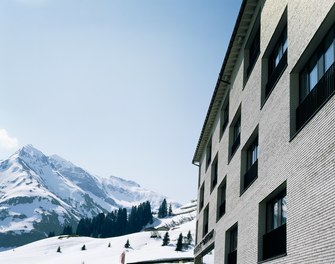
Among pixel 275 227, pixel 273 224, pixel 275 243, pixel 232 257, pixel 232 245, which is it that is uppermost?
pixel 232 245

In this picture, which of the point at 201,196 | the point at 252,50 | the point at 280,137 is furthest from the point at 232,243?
the point at 201,196

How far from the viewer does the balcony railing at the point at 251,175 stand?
695 inches

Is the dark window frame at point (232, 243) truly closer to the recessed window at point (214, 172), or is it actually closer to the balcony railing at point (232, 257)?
the balcony railing at point (232, 257)

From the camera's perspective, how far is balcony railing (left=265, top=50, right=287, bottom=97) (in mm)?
15059

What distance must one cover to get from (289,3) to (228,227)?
39.4 ft

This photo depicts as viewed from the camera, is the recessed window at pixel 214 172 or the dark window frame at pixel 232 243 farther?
the recessed window at pixel 214 172

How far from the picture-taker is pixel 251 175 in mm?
18375

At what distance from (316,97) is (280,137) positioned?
2.56 meters

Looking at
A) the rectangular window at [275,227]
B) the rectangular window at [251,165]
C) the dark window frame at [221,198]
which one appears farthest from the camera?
the dark window frame at [221,198]

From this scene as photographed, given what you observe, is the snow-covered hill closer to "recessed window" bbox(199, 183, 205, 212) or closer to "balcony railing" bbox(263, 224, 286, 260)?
"recessed window" bbox(199, 183, 205, 212)

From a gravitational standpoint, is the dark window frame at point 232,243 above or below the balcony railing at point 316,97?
below

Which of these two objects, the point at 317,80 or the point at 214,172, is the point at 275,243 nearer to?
the point at 317,80

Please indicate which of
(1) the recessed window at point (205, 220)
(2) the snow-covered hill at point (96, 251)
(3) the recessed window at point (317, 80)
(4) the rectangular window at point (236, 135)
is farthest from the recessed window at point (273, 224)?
(2) the snow-covered hill at point (96, 251)

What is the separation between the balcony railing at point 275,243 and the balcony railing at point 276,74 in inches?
203
